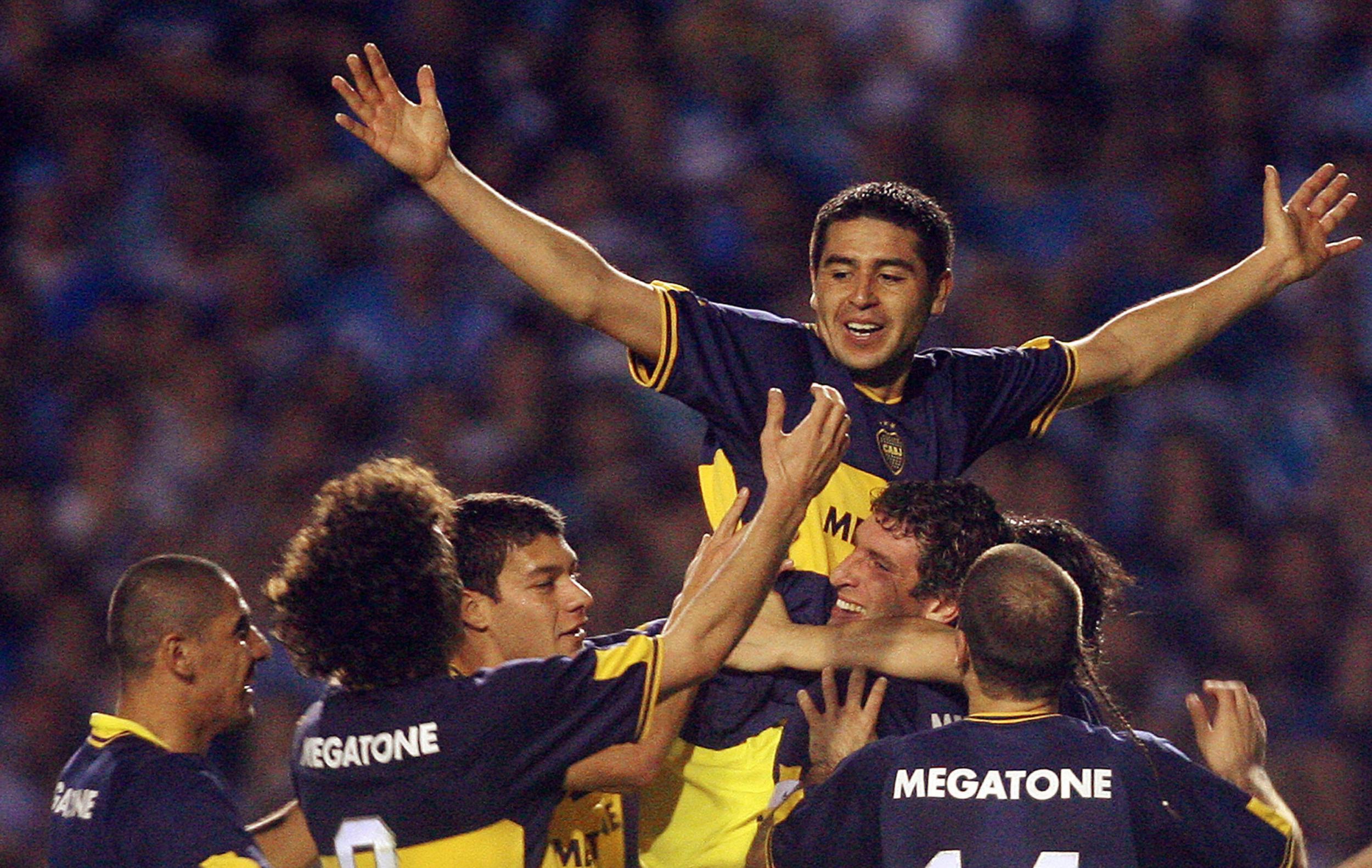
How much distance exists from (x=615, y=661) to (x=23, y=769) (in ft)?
14.1

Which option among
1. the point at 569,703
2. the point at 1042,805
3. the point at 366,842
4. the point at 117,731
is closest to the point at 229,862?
the point at 366,842

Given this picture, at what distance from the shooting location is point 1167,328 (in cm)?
464

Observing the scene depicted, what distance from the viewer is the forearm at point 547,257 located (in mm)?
3990

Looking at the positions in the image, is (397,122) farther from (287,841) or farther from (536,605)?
(287,841)

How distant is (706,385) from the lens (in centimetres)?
412

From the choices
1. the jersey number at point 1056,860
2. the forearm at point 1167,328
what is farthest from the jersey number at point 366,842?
the forearm at point 1167,328

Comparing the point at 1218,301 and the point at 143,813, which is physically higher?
the point at 1218,301

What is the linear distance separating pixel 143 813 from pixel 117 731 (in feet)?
0.72

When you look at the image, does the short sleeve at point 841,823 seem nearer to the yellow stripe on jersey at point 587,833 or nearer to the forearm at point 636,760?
the forearm at point 636,760

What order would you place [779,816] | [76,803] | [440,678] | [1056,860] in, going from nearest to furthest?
[1056,860], [440,678], [779,816], [76,803]

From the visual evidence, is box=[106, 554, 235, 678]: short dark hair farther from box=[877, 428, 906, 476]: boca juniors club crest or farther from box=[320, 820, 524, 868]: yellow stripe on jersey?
box=[877, 428, 906, 476]: boca juniors club crest

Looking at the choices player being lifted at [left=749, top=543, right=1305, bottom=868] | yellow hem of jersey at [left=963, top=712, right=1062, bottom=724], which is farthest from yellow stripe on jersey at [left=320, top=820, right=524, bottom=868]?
yellow hem of jersey at [left=963, top=712, right=1062, bottom=724]

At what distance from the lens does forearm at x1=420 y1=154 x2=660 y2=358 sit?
3990mm

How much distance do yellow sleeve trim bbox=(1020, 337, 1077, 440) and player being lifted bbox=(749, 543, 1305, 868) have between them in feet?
3.15
